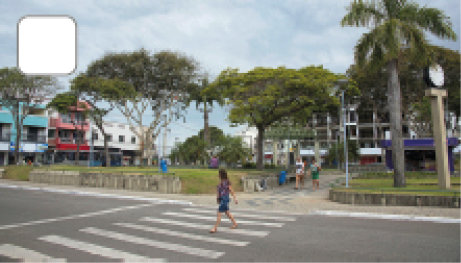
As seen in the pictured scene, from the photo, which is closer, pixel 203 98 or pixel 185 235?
pixel 185 235

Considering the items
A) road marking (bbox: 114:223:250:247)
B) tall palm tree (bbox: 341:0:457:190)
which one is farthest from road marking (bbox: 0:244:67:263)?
tall palm tree (bbox: 341:0:457:190)

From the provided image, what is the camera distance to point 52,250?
6324 millimetres

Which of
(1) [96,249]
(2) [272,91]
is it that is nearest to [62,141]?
(2) [272,91]

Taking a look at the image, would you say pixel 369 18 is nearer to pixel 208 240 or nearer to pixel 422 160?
pixel 208 240

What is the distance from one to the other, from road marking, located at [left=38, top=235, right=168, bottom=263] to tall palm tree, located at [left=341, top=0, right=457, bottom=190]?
13005 mm

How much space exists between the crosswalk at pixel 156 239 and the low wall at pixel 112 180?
23.4ft

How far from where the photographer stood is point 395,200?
12102 millimetres

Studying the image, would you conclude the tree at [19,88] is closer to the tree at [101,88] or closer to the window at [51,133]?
the tree at [101,88]

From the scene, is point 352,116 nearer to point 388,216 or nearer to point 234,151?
point 234,151

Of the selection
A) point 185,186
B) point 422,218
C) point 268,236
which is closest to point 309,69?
point 185,186

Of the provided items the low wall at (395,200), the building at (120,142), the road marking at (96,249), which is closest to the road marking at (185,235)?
the road marking at (96,249)

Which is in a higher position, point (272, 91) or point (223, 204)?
point (272, 91)

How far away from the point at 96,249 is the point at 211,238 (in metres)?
2.32

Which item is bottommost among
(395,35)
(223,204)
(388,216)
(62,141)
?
(388,216)
